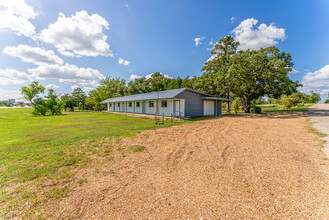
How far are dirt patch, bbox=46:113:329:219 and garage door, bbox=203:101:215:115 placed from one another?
12.5 m

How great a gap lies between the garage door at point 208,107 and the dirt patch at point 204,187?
41.1ft

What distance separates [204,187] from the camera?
2.73 meters

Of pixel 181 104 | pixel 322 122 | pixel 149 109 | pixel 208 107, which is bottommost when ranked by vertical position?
pixel 322 122

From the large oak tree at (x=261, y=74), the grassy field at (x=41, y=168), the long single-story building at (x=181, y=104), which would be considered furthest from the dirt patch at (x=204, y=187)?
the large oak tree at (x=261, y=74)

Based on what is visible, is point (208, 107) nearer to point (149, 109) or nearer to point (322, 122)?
point (149, 109)

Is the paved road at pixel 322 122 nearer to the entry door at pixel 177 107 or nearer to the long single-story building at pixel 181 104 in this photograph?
the long single-story building at pixel 181 104

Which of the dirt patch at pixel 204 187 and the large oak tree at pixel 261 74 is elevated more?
the large oak tree at pixel 261 74

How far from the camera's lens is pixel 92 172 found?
3451 mm

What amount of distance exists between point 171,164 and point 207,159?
1.17 meters

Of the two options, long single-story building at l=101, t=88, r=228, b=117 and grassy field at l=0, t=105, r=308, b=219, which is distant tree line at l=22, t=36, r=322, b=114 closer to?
long single-story building at l=101, t=88, r=228, b=117

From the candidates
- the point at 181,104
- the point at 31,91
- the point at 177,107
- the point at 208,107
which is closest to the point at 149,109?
the point at 177,107

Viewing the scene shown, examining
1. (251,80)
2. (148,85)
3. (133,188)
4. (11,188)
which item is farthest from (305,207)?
(148,85)

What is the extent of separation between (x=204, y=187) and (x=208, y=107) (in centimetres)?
1568

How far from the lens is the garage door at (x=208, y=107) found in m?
17.0
